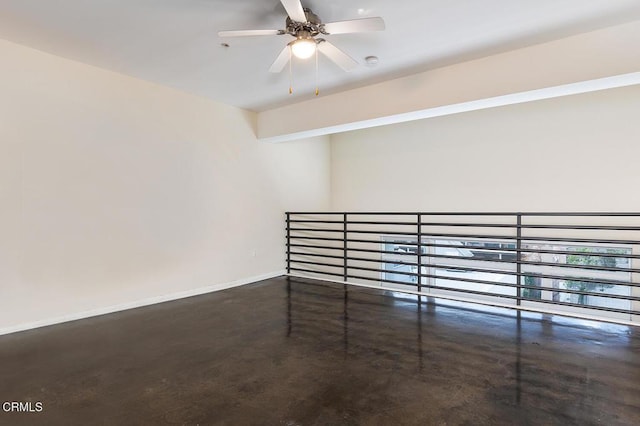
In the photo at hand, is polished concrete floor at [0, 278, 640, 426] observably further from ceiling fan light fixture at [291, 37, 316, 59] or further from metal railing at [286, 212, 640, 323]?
ceiling fan light fixture at [291, 37, 316, 59]

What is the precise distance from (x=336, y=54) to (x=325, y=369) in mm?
2549

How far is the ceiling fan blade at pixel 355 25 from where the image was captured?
2.31m

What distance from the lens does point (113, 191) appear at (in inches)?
153

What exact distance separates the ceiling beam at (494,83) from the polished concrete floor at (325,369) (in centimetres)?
231

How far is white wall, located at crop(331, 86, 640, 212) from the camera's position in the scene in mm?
4395

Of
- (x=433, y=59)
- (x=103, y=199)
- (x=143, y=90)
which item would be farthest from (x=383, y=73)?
(x=103, y=199)

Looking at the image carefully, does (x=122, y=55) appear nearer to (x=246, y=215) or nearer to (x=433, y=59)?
(x=246, y=215)

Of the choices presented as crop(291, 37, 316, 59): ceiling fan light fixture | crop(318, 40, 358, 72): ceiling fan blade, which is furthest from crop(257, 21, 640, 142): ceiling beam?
crop(291, 37, 316, 59): ceiling fan light fixture

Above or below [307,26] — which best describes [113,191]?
below

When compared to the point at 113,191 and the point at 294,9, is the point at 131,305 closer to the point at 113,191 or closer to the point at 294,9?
the point at 113,191

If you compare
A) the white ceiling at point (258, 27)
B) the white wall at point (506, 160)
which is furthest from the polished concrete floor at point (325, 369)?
the white ceiling at point (258, 27)

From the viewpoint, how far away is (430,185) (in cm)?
588

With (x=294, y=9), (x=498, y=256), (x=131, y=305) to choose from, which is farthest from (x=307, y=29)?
(x=498, y=256)

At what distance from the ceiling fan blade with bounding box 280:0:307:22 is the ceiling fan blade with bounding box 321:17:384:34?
184mm
